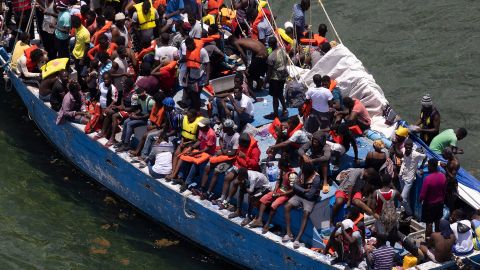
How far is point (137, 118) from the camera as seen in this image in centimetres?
1886

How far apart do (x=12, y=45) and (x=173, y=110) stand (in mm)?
6045

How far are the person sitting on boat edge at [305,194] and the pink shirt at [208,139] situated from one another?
2028 millimetres

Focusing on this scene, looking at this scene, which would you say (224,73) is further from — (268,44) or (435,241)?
(435,241)

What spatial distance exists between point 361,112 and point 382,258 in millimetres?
3296

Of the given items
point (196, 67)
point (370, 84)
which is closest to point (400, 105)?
point (370, 84)

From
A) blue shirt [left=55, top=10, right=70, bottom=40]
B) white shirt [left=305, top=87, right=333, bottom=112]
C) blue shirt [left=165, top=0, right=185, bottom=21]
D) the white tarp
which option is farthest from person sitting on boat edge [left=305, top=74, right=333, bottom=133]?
A: blue shirt [left=55, top=10, right=70, bottom=40]

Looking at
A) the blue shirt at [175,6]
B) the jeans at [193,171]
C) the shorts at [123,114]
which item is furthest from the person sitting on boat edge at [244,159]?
the blue shirt at [175,6]

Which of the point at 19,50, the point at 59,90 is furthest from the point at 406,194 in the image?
the point at 19,50

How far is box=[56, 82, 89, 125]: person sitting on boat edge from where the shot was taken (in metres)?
19.6

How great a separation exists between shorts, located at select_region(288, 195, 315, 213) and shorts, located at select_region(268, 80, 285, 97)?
303 cm

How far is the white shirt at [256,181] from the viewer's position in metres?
16.7

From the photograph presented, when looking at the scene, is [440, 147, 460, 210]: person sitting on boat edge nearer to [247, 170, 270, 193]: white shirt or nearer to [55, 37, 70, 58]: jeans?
[247, 170, 270, 193]: white shirt

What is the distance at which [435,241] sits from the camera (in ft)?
51.4

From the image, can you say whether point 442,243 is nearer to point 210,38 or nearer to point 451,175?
point 451,175
